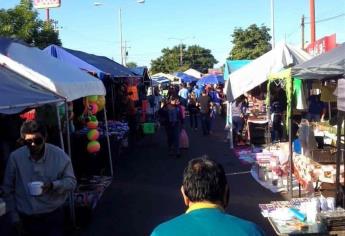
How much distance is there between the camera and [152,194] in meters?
10.0

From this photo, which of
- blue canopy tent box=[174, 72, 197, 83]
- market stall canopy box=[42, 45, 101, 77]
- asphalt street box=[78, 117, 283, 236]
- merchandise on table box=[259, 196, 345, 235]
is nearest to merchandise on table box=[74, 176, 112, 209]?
asphalt street box=[78, 117, 283, 236]

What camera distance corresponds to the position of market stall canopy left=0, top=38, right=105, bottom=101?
7109mm

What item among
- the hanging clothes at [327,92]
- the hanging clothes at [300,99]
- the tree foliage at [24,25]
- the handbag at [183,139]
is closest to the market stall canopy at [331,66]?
the hanging clothes at [327,92]

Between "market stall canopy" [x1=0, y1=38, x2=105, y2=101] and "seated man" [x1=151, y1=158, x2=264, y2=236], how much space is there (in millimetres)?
4550

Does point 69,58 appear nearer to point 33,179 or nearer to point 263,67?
point 263,67

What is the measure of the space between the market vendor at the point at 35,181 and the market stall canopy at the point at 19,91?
43 centimetres

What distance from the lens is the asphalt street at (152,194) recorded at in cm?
803

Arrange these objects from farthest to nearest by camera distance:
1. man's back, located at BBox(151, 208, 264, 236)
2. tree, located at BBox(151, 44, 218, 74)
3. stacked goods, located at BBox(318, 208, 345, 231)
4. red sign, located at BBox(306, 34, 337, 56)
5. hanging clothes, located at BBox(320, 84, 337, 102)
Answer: tree, located at BBox(151, 44, 218, 74) → red sign, located at BBox(306, 34, 337, 56) → hanging clothes, located at BBox(320, 84, 337, 102) → stacked goods, located at BBox(318, 208, 345, 231) → man's back, located at BBox(151, 208, 264, 236)

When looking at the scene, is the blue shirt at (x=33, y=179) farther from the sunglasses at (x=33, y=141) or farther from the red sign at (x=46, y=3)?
the red sign at (x=46, y=3)

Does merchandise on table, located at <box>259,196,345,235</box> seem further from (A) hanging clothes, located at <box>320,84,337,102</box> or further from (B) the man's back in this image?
(A) hanging clothes, located at <box>320,84,337,102</box>

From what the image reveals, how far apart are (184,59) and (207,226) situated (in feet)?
333

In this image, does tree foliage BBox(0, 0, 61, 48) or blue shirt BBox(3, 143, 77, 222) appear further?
tree foliage BBox(0, 0, 61, 48)

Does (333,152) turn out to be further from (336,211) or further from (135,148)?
(135,148)

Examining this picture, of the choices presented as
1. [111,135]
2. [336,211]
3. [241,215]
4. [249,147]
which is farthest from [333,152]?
[249,147]
